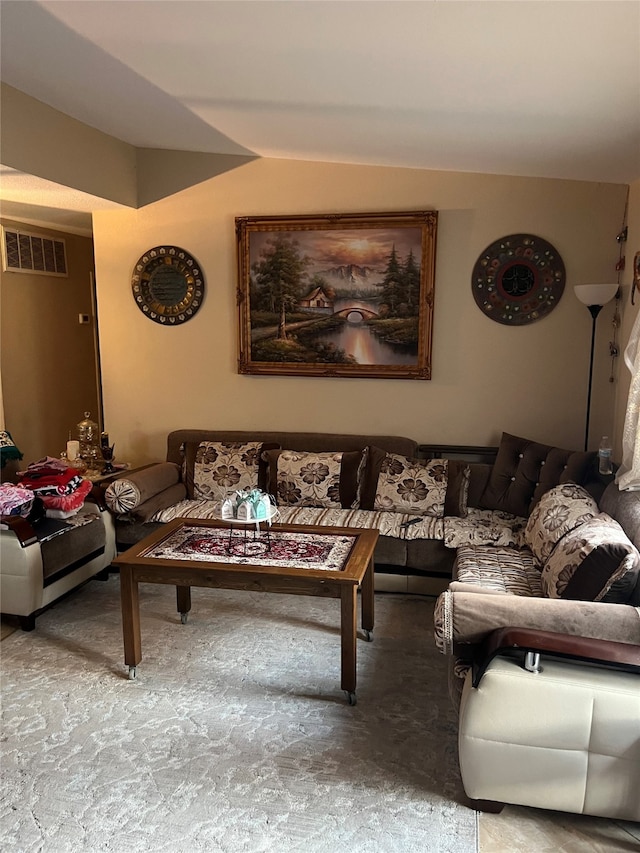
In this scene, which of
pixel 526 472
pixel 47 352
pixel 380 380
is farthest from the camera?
pixel 47 352

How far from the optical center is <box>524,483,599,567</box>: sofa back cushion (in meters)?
2.81

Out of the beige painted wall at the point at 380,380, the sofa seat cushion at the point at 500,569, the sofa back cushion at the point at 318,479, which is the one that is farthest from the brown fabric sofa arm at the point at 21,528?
the sofa seat cushion at the point at 500,569

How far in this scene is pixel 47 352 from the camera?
17.5ft

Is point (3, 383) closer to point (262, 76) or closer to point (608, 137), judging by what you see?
point (262, 76)

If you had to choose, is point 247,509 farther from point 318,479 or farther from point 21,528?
point 21,528

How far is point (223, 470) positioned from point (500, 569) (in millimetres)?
1923

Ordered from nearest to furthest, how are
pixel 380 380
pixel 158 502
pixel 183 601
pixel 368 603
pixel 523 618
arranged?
1. pixel 523 618
2. pixel 368 603
3. pixel 183 601
4. pixel 158 502
5. pixel 380 380

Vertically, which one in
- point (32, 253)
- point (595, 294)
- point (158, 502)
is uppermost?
point (32, 253)

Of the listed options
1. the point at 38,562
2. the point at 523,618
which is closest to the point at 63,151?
the point at 38,562

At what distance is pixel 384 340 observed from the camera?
4.18m

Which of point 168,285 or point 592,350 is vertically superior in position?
point 168,285

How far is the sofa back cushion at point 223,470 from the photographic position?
4078 mm

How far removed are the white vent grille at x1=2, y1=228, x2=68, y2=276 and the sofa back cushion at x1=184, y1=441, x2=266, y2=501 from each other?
2.22 m

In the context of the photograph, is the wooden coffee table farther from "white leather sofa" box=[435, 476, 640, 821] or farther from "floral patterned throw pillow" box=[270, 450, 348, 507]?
"floral patterned throw pillow" box=[270, 450, 348, 507]
